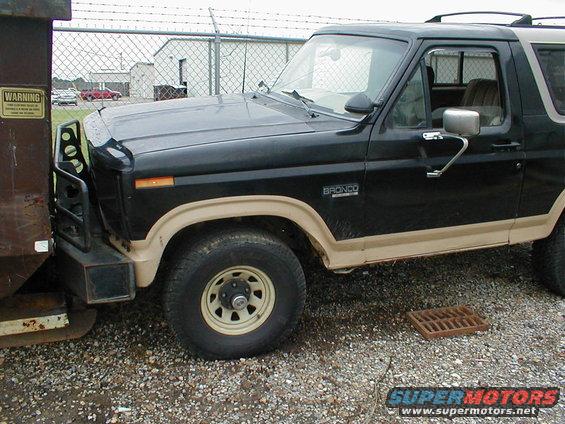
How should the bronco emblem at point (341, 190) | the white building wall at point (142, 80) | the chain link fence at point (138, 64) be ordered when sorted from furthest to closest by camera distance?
the white building wall at point (142, 80) → the chain link fence at point (138, 64) → the bronco emblem at point (341, 190)

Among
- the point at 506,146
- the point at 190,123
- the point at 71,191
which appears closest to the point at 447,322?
the point at 506,146

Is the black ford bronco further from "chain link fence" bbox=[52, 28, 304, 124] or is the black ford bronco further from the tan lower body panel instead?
"chain link fence" bbox=[52, 28, 304, 124]

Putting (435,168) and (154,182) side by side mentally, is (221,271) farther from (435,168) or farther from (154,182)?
(435,168)

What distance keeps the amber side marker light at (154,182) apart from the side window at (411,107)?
4.60 feet

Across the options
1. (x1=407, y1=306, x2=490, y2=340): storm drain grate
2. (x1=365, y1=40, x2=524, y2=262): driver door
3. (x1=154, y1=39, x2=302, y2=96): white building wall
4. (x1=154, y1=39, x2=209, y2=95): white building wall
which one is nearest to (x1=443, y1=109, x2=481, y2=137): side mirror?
(x1=365, y1=40, x2=524, y2=262): driver door

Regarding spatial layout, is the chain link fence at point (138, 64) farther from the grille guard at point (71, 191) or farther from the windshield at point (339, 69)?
the grille guard at point (71, 191)

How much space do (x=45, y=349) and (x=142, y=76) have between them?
4204 mm

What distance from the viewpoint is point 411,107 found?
354 cm

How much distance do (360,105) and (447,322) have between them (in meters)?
1.75

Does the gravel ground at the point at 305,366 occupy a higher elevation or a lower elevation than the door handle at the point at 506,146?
lower

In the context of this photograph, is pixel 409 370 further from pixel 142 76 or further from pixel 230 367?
pixel 142 76

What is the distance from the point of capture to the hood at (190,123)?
3189 mm

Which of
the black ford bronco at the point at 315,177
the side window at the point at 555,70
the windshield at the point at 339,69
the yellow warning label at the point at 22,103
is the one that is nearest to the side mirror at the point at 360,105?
the black ford bronco at the point at 315,177

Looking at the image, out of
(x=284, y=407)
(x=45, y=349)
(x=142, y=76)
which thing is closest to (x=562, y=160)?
(x=284, y=407)
